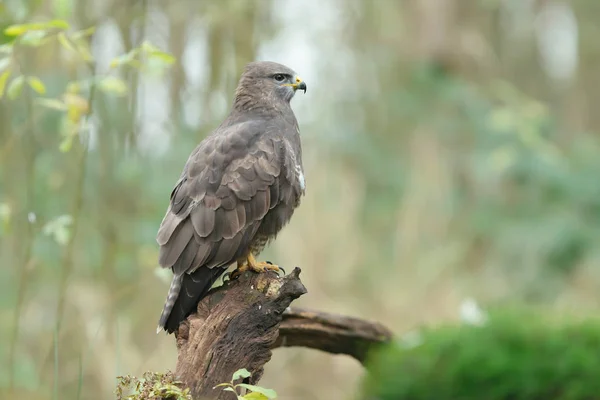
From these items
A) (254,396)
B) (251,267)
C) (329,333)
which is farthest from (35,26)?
(329,333)

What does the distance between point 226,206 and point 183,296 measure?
0.45m

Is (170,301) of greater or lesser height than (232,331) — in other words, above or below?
above

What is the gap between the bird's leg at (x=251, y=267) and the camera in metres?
3.54

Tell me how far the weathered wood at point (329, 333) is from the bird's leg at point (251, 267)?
0.61 metres

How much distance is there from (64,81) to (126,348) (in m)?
2.07

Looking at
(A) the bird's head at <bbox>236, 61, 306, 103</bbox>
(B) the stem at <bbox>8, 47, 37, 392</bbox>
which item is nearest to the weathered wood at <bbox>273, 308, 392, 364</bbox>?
(A) the bird's head at <bbox>236, 61, 306, 103</bbox>

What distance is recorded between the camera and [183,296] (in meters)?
3.34

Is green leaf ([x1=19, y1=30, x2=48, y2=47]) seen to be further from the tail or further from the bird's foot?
the bird's foot

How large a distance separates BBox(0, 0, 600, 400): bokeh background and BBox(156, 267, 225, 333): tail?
0.35 m

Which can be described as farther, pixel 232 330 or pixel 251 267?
pixel 251 267

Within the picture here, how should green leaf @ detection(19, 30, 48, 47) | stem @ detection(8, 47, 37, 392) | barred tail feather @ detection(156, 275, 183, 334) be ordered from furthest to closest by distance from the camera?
stem @ detection(8, 47, 37, 392)
barred tail feather @ detection(156, 275, 183, 334)
green leaf @ detection(19, 30, 48, 47)

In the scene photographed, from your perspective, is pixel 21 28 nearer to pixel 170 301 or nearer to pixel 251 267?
pixel 170 301

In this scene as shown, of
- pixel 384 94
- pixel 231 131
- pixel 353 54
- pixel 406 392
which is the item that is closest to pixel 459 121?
pixel 384 94

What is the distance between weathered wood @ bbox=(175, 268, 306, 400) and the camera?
9.98 ft
